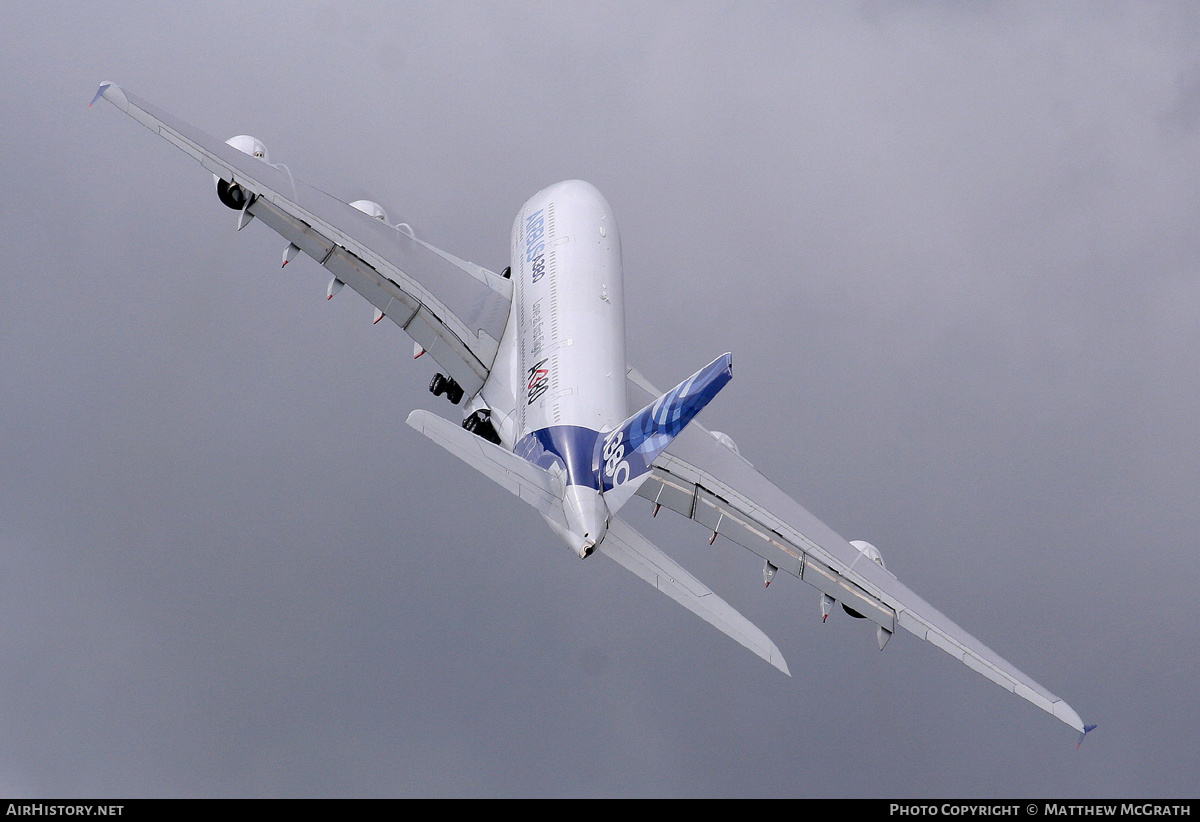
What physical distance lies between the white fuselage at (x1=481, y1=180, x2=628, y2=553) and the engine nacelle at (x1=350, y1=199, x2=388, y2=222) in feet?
15.8

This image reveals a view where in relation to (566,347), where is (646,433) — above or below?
below

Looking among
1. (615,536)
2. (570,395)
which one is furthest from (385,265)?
(615,536)

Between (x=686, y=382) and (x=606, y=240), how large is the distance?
14.9 meters

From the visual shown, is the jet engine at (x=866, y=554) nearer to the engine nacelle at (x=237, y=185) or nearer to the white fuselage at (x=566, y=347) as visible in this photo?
the white fuselage at (x=566, y=347)

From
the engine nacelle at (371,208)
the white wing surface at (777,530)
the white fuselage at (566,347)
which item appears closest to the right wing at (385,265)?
the white fuselage at (566,347)

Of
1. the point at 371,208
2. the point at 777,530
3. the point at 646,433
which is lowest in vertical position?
the point at 646,433

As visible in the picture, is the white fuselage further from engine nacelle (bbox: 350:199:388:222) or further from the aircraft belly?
engine nacelle (bbox: 350:199:388:222)

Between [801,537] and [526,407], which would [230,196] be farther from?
[801,537]

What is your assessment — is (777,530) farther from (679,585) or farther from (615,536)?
(679,585)

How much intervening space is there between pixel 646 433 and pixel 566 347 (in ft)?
24.7

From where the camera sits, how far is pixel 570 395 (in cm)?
5794

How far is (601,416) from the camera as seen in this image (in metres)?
57.4

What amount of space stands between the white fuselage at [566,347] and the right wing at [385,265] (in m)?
0.95

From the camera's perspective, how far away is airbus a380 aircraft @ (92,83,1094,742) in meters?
53.3
